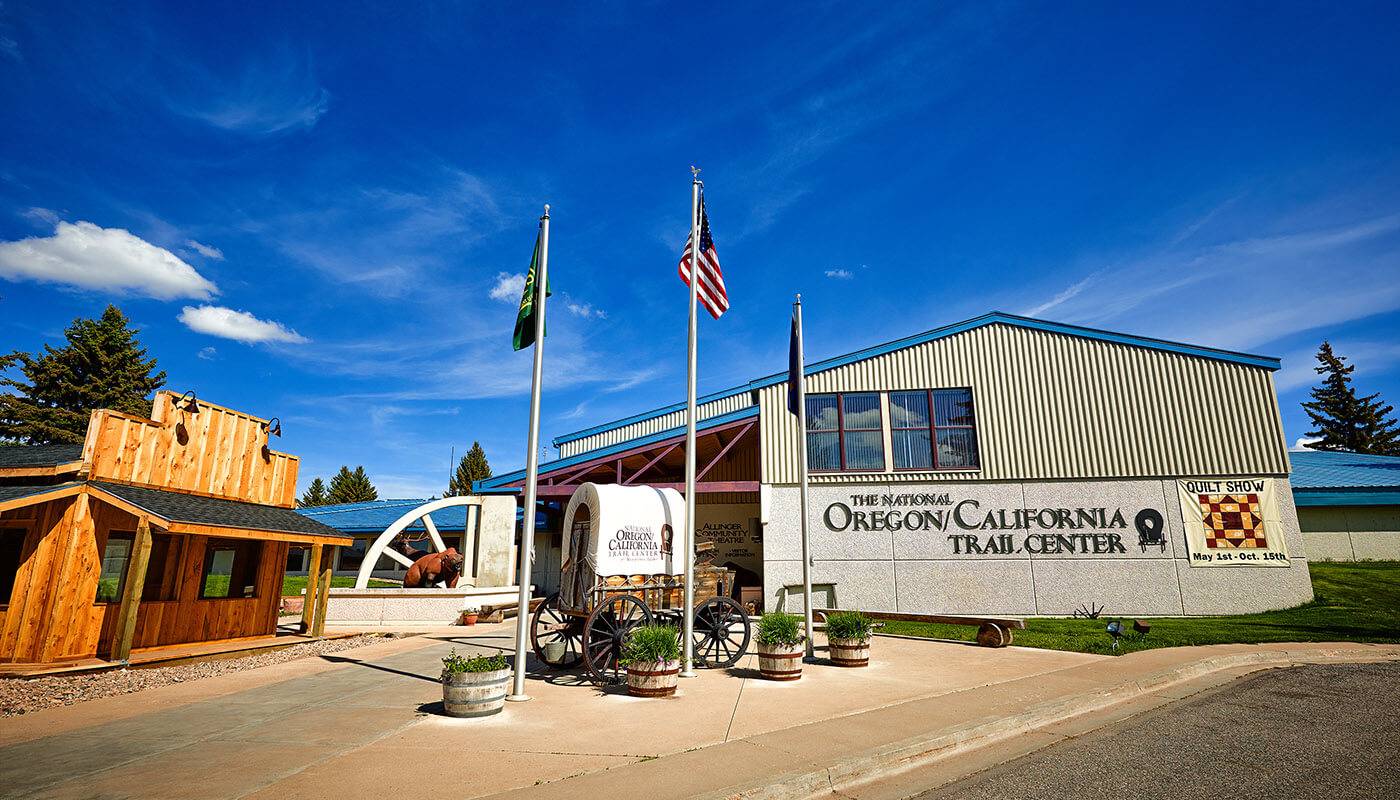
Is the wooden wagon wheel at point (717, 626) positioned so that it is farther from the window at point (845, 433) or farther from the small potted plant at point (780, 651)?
the window at point (845, 433)

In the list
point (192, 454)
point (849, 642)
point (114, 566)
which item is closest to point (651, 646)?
point (849, 642)

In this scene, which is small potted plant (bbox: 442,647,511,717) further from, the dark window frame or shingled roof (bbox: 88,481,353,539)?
the dark window frame

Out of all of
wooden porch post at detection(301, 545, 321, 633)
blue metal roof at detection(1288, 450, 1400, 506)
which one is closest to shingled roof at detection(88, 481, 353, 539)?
wooden porch post at detection(301, 545, 321, 633)

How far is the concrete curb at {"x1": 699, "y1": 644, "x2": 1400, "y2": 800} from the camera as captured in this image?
5461 millimetres

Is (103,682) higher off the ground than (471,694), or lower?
lower

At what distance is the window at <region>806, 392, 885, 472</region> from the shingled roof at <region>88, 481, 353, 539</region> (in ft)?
43.8

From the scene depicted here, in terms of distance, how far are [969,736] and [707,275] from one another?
7.58 meters

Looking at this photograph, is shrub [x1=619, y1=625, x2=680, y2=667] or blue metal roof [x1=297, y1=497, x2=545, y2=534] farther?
blue metal roof [x1=297, y1=497, x2=545, y2=534]

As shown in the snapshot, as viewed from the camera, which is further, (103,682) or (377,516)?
(377,516)

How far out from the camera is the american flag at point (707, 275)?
1126 centimetres

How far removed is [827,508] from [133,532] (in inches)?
637

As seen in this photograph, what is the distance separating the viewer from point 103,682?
10156 millimetres

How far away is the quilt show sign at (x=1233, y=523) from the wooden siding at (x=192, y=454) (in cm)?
2373

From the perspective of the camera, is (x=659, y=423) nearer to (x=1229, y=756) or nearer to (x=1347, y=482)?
(x=1347, y=482)
